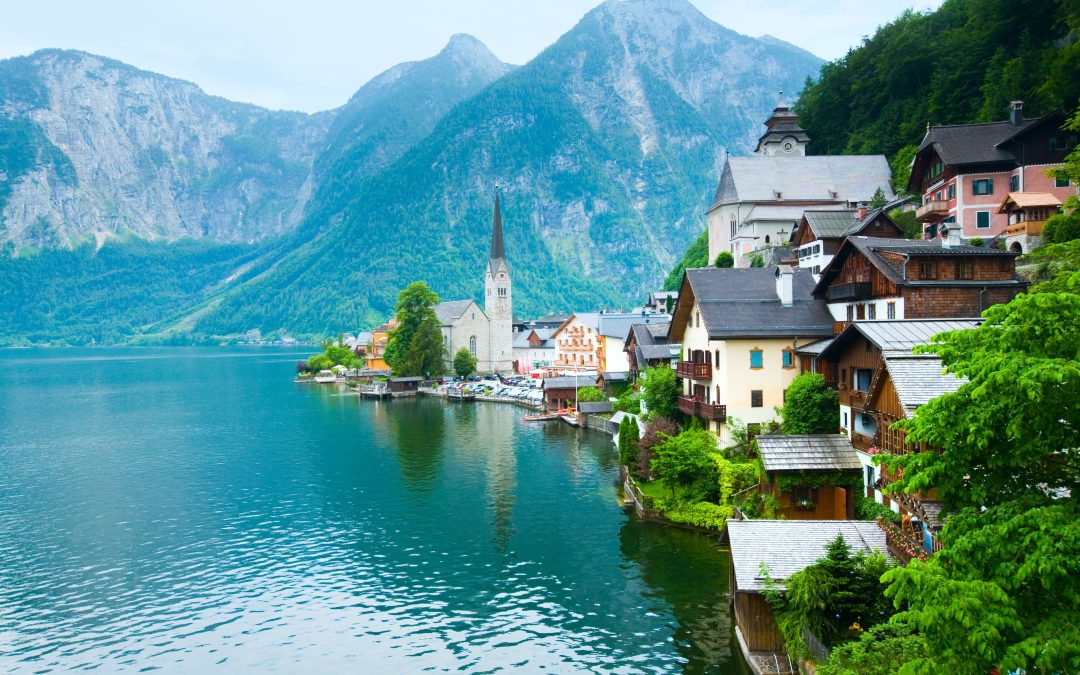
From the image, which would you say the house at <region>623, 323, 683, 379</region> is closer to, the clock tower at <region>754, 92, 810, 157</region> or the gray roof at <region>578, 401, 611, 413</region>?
the gray roof at <region>578, 401, 611, 413</region>

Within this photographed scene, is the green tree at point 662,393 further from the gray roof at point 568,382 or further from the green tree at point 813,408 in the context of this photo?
the gray roof at point 568,382

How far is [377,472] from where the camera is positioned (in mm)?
57719

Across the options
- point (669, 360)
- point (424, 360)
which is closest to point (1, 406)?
point (424, 360)

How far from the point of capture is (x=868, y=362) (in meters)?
31.6

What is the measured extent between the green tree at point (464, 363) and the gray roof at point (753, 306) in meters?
90.4

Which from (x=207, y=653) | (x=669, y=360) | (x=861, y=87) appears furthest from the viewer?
(x=861, y=87)

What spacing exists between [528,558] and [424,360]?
97.4 meters

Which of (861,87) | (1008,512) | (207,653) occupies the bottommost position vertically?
(207,653)

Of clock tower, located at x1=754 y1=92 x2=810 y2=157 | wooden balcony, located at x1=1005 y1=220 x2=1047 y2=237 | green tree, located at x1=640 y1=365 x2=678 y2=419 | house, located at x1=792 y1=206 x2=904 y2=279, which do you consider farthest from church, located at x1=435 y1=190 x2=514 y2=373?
wooden balcony, located at x1=1005 y1=220 x2=1047 y2=237

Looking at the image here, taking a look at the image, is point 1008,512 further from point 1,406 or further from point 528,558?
point 1,406

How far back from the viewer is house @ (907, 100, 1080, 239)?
5044cm

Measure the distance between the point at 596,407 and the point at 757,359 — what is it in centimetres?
3723

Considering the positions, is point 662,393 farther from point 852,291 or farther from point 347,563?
point 347,563

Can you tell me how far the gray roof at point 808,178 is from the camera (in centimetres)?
8231
